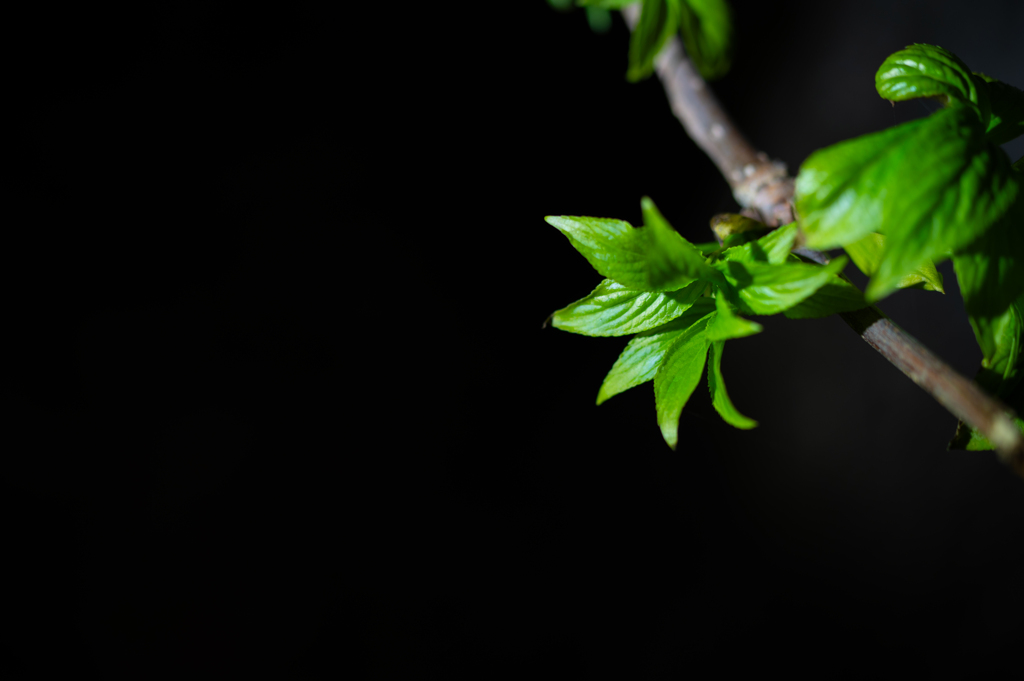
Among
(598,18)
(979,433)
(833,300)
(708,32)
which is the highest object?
(598,18)

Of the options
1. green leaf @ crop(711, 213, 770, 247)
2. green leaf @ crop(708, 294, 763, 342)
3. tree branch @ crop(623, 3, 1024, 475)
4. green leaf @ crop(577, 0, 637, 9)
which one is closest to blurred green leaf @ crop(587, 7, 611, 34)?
tree branch @ crop(623, 3, 1024, 475)

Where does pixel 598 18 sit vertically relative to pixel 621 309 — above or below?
above

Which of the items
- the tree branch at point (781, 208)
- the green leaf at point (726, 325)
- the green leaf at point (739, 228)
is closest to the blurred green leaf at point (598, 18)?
the tree branch at point (781, 208)

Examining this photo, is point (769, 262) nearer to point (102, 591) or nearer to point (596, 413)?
point (596, 413)

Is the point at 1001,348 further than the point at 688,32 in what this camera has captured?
No

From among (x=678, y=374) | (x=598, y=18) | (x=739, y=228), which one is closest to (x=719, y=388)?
(x=678, y=374)

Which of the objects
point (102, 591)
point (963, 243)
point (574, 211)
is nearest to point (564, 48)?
point (574, 211)

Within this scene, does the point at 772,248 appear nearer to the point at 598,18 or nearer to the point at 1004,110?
the point at 1004,110

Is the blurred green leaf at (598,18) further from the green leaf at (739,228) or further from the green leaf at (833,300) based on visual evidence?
the green leaf at (833,300)
